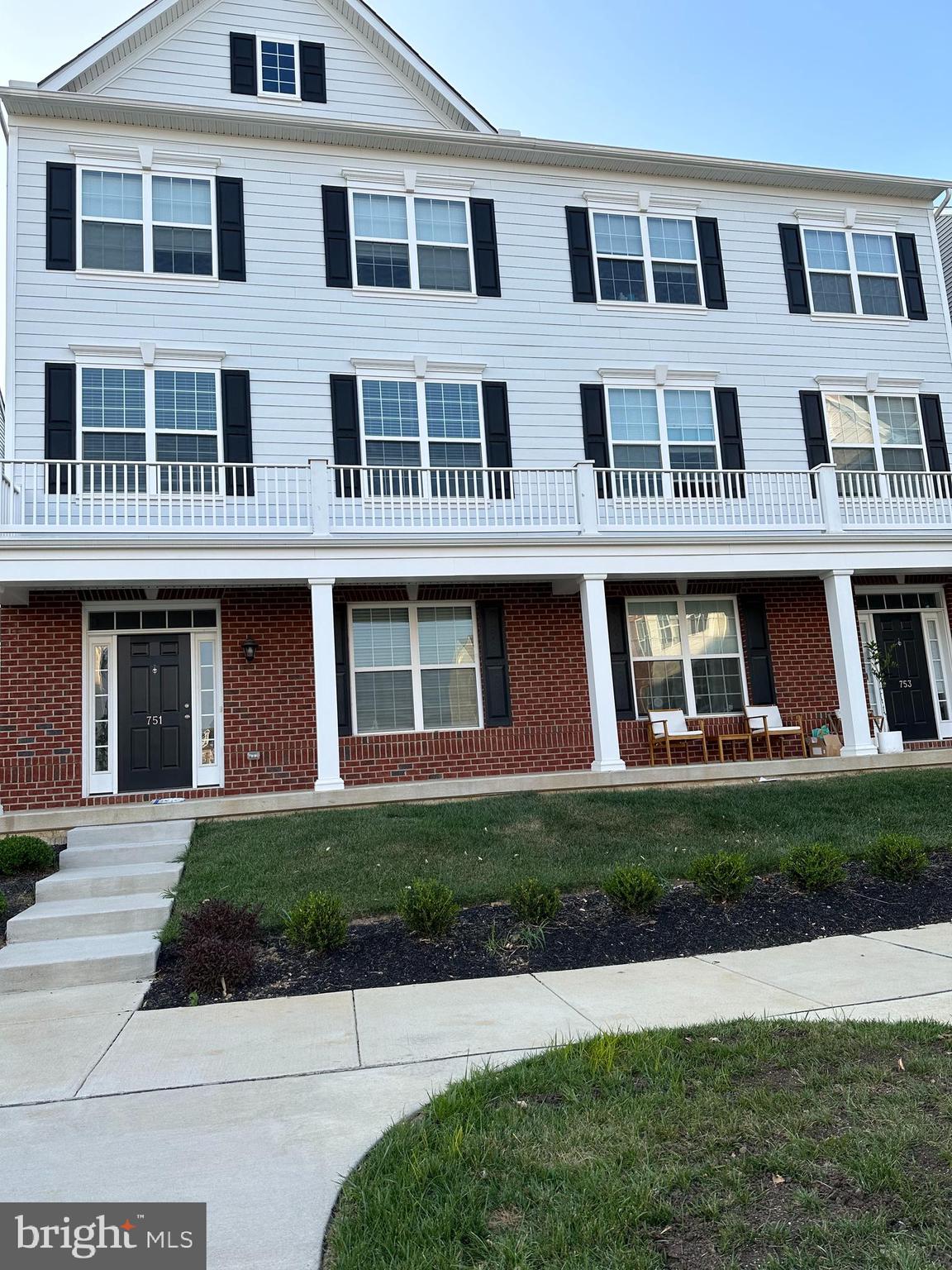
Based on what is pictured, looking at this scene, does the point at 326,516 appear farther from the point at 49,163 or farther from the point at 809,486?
the point at 809,486

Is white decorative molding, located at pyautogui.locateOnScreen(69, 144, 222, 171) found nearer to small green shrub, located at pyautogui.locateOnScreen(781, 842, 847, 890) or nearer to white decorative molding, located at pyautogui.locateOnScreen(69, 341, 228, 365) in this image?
white decorative molding, located at pyautogui.locateOnScreen(69, 341, 228, 365)

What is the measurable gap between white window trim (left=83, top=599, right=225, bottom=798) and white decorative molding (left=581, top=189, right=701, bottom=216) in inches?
348

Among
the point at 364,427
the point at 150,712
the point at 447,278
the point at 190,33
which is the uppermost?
the point at 190,33

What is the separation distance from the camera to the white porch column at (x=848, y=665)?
12820 mm

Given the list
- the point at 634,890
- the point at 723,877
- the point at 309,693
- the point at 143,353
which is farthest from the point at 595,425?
the point at 634,890

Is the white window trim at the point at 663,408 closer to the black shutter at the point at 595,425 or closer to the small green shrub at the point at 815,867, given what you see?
the black shutter at the point at 595,425

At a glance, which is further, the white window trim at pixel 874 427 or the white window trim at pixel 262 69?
the white window trim at pixel 874 427

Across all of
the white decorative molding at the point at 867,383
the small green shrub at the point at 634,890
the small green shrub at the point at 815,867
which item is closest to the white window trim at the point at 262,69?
the white decorative molding at the point at 867,383

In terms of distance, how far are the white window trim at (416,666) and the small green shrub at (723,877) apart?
20.8ft

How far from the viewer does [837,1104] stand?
3.40 meters

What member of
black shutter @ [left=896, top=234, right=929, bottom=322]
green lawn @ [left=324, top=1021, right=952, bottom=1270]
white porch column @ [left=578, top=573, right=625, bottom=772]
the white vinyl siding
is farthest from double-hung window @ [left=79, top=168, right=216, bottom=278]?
green lawn @ [left=324, top=1021, right=952, bottom=1270]

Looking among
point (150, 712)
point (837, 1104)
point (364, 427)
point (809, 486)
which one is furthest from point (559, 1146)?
point (809, 486)

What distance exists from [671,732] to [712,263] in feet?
25.6

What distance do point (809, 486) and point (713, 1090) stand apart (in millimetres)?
11888
